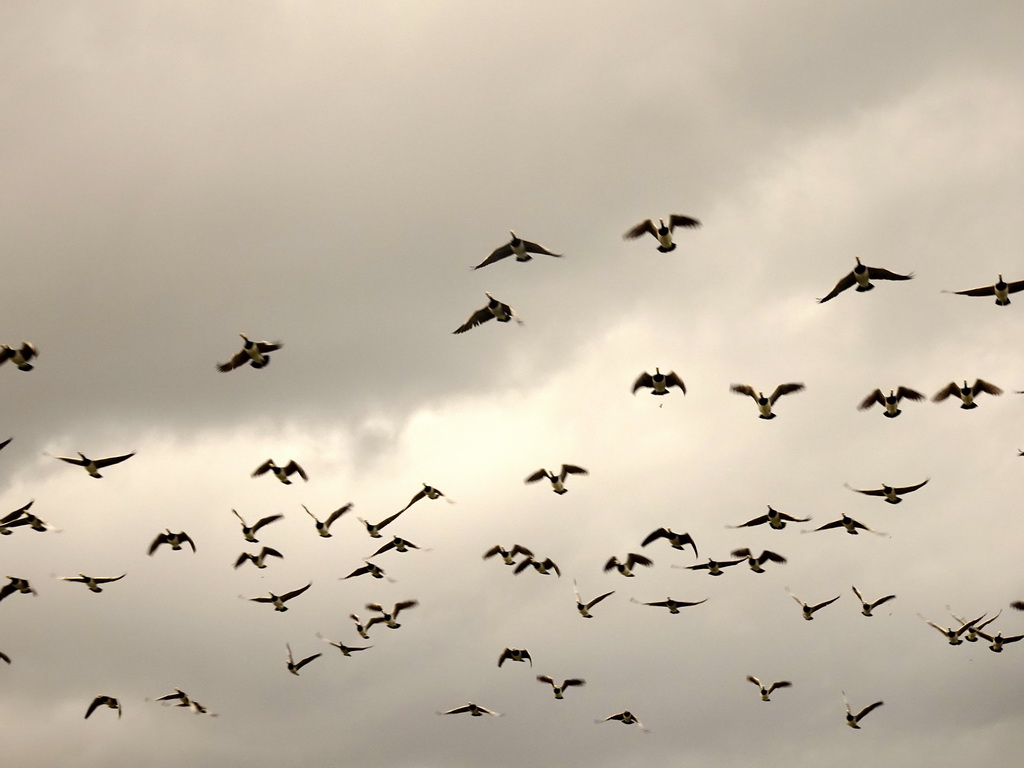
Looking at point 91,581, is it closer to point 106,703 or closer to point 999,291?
point 106,703

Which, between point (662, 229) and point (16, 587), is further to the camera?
point (16, 587)

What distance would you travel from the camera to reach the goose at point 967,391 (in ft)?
209

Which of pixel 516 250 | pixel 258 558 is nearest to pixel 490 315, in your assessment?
pixel 516 250

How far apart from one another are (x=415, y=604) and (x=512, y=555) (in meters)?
11.4

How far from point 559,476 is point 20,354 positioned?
27.4 meters

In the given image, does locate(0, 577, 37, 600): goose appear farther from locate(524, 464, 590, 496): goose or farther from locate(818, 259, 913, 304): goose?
locate(818, 259, 913, 304): goose

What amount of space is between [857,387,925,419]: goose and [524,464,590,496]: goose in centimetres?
1465

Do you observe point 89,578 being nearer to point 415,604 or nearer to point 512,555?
point 415,604

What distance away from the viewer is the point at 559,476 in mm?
70500

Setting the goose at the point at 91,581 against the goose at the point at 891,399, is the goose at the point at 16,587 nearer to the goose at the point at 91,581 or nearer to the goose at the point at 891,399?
the goose at the point at 91,581

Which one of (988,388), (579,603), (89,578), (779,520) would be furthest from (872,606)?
(89,578)

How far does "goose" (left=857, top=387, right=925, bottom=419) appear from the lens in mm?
65188

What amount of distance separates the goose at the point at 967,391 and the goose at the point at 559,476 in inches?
714

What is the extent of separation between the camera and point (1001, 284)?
197 ft
